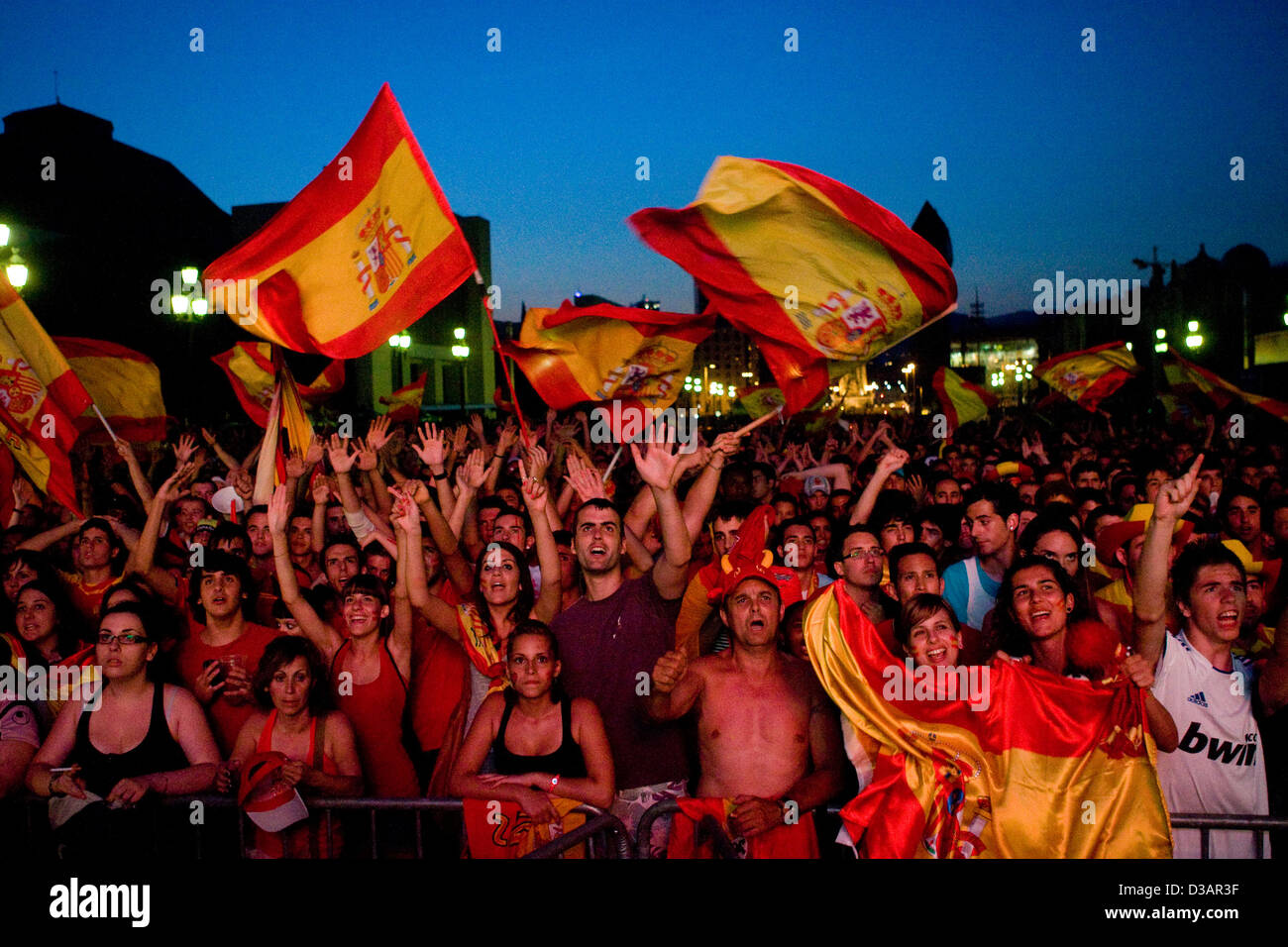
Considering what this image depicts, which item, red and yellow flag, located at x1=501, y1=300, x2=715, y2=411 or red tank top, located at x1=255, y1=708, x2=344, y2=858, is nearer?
red tank top, located at x1=255, y1=708, x2=344, y2=858

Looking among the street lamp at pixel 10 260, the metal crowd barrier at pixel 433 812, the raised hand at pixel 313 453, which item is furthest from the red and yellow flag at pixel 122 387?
the street lamp at pixel 10 260

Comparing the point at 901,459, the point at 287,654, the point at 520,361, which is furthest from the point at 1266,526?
the point at 287,654

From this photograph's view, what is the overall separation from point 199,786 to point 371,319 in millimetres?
2566

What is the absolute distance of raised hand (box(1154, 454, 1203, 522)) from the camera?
3.97 meters

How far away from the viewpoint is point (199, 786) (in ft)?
13.3

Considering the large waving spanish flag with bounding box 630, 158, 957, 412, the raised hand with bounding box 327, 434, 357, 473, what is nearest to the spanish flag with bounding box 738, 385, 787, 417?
the large waving spanish flag with bounding box 630, 158, 957, 412

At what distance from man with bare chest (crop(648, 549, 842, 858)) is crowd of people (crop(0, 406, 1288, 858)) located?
0.04ft

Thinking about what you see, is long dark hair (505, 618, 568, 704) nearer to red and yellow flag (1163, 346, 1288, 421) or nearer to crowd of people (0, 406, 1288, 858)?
crowd of people (0, 406, 1288, 858)

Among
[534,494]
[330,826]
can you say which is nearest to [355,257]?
[534,494]

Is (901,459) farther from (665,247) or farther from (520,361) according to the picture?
(520,361)

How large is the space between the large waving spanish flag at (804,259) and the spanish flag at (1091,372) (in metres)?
11.1

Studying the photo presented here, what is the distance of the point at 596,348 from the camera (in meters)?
7.23
